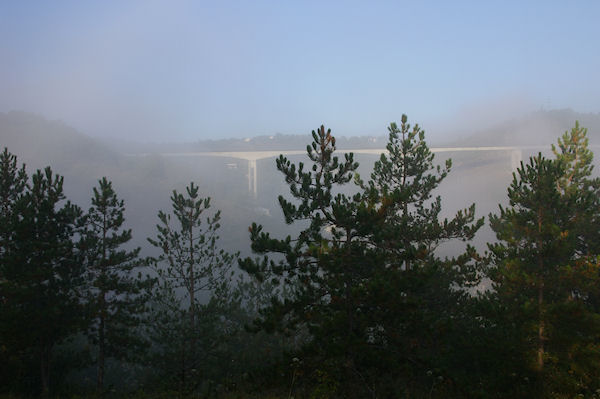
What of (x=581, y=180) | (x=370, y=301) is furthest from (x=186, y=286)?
(x=581, y=180)

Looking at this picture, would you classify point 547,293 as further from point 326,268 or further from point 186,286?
point 186,286

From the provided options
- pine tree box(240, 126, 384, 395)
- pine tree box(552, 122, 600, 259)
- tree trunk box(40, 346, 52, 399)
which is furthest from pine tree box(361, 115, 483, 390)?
tree trunk box(40, 346, 52, 399)

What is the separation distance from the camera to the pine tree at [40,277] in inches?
553

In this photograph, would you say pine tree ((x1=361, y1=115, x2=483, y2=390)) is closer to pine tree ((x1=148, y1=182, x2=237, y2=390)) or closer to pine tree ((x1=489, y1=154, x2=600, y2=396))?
pine tree ((x1=489, y1=154, x2=600, y2=396))

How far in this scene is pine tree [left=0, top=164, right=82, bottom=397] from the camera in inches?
553

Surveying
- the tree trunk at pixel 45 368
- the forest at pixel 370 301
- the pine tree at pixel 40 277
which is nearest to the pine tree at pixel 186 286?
the forest at pixel 370 301

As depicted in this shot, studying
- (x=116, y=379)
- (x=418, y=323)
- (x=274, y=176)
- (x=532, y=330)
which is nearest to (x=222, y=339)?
(x=418, y=323)

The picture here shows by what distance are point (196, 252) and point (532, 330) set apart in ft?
46.4

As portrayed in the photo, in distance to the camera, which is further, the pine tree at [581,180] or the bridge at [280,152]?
the bridge at [280,152]

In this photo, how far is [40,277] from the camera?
573 inches

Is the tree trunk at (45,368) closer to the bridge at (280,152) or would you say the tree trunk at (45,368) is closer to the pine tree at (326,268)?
the pine tree at (326,268)

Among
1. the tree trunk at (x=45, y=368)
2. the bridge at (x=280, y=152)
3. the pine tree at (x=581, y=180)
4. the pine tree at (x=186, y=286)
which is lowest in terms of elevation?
the tree trunk at (x=45, y=368)

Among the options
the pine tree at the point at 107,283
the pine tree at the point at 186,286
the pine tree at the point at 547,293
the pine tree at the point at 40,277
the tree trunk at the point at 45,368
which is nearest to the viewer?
the pine tree at the point at 547,293

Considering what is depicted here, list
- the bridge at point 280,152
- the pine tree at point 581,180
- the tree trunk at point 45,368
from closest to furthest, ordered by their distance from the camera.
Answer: the tree trunk at point 45,368 < the pine tree at point 581,180 < the bridge at point 280,152
